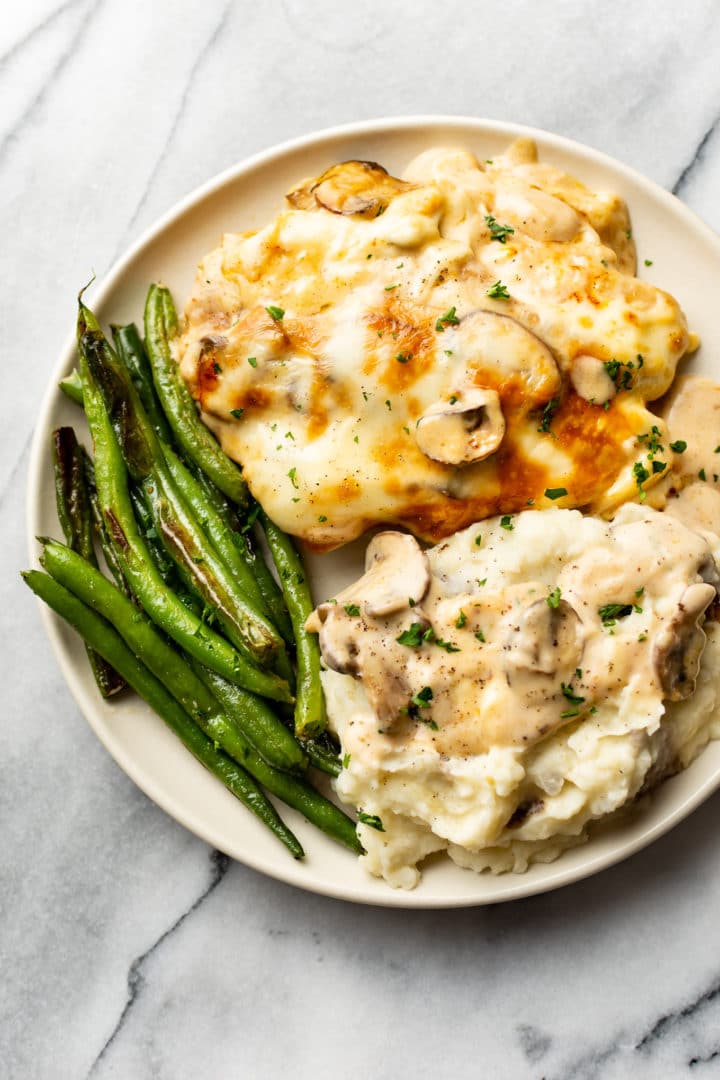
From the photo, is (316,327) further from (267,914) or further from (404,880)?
(267,914)

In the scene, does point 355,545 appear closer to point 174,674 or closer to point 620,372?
point 174,674

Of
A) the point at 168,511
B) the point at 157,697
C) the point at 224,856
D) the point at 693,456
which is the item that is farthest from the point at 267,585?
the point at 693,456

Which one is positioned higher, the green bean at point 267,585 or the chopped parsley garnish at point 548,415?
the chopped parsley garnish at point 548,415

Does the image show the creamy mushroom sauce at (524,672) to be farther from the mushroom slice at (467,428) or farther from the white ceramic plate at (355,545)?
the mushroom slice at (467,428)

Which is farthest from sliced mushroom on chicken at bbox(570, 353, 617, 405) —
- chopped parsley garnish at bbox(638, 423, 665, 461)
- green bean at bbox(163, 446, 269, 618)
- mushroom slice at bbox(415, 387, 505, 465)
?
green bean at bbox(163, 446, 269, 618)

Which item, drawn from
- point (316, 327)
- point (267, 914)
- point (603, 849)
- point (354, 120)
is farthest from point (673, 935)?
point (354, 120)

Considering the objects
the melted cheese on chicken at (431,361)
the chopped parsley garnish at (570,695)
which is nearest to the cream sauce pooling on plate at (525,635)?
the chopped parsley garnish at (570,695)
